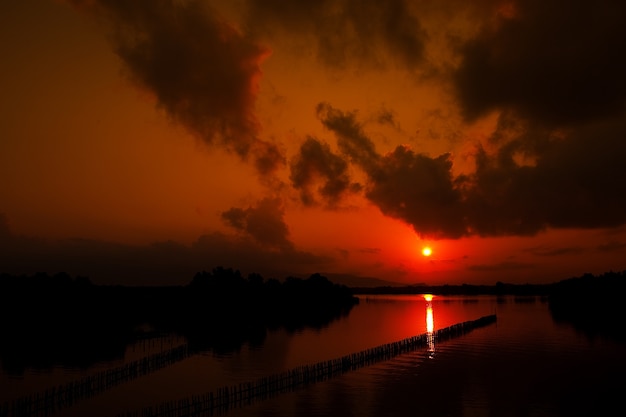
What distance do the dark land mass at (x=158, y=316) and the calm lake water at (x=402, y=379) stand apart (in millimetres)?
5735

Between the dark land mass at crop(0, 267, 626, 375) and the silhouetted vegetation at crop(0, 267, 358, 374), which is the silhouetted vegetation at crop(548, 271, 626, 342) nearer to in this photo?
the dark land mass at crop(0, 267, 626, 375)

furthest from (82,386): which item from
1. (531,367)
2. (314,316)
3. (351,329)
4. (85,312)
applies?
(314,316)

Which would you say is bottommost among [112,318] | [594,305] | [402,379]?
[402,379]

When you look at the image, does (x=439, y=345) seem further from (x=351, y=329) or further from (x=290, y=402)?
(x=290, y=402)

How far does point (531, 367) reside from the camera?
2475 inches

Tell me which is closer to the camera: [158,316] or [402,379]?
[402,379]

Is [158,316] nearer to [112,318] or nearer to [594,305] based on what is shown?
[112,318]

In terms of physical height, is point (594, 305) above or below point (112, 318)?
above

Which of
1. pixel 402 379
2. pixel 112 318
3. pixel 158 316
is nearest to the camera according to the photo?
pixel 402 379

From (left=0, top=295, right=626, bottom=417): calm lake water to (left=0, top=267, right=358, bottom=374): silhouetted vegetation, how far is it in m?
5.65

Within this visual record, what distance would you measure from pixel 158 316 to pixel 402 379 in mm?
86649

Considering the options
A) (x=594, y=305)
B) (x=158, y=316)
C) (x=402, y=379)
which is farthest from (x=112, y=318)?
(x=594, y=305)

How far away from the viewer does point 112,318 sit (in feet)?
350

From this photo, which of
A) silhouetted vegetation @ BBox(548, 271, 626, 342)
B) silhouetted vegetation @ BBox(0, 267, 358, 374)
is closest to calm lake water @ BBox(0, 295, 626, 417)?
silhouetted vegetation @ BBox(0, 267, 358, 374)
